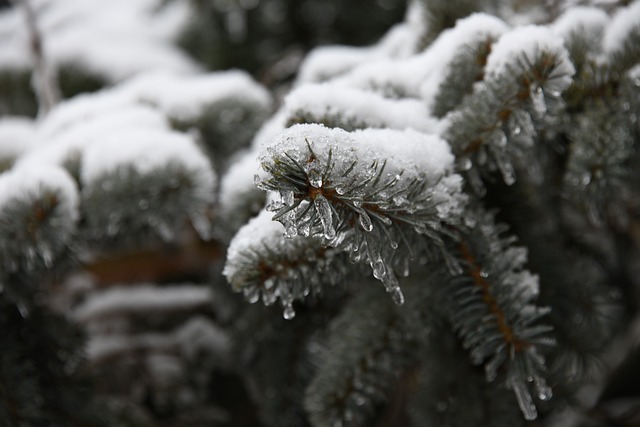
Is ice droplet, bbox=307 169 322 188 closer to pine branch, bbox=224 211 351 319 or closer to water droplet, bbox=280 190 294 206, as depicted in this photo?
water droplet, bbox=280 190 294 206

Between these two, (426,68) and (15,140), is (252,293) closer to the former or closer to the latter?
(426,68)

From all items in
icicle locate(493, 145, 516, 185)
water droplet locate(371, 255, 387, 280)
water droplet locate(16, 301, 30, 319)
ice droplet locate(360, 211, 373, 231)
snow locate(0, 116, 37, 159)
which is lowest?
water droplet locate(16, 301, 30, 319)

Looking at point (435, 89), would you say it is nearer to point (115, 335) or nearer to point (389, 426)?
point (389, 426)

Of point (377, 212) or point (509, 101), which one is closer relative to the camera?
point (377, 212)

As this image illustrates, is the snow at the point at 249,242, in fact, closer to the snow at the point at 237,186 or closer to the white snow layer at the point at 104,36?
the snow at the point at 237,186

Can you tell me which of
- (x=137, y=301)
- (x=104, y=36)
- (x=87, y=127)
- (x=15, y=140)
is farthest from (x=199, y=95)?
(x=104, y=36)

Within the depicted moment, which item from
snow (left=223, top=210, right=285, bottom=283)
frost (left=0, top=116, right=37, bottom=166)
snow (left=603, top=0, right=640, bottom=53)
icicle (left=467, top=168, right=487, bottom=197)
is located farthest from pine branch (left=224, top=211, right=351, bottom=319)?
frost (left=0, top=116, right=37, bottom=166)
